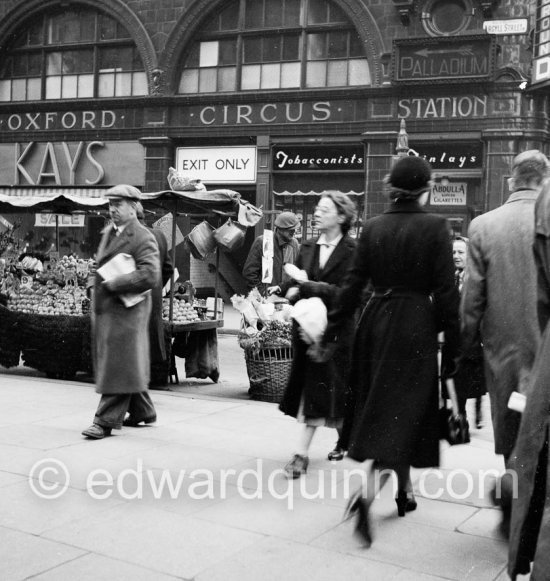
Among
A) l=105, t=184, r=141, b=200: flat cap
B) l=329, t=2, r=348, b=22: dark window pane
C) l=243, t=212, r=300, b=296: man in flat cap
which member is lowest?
l=243, t=212, r=300, b=296: man in flat cap

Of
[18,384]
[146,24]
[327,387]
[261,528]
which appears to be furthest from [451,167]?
[261,528]

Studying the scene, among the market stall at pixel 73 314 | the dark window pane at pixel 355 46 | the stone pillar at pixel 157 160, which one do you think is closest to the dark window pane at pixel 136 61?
the stone pillar at pixel 157 160

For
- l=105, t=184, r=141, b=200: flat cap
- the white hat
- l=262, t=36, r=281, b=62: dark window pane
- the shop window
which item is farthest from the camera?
l=262, t=36, r=281, b=62: dark window pane

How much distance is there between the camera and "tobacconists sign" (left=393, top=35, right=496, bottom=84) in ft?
59.2

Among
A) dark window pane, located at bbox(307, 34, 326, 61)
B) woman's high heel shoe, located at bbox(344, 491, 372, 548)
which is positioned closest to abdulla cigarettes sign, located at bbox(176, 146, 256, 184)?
dark window pane, located at bbox(307, 34, 326, 61)

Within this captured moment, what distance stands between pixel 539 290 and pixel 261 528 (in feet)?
6.69

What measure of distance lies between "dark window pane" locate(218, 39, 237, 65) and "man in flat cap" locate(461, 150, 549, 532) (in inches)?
676

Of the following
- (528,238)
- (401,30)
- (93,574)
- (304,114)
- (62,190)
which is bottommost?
(93,574)

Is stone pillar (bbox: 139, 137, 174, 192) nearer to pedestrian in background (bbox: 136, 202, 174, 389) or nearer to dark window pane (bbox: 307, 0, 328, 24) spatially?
dark window pane (bbox: 307, 0, 328, 24)

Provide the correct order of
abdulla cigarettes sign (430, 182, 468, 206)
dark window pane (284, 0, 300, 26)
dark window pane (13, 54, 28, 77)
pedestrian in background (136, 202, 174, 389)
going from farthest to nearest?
dark window pane (13, 54, 28, 77)
dark window pane (284, 0, 300, 26)
abdulla cigarettes sign (430, 182, 468, 206)
pedestrian in background (136, 202, 174, 389)

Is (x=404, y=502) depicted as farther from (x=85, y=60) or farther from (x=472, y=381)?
(x=85, y=60)

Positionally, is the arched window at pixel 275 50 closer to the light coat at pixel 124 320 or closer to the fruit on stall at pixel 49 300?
the fruit on stall at pixel 49 300

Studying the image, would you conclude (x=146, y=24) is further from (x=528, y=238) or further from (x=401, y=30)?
(x=528, y=238)

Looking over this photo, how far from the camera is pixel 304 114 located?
1988 cm
